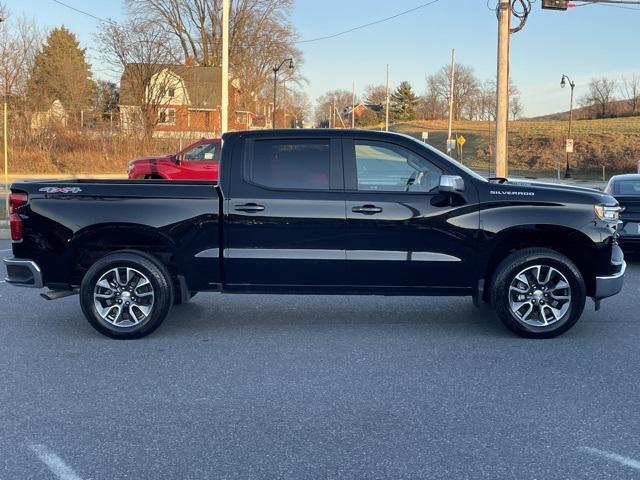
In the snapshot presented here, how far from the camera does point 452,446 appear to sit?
4086 mm

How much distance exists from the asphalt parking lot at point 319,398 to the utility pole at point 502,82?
10893 mm

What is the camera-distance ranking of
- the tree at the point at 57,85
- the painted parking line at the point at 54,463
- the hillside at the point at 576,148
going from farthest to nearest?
the hillside at the point at 576,148 → the tree at the point at 57,85 → the painted parking line at the point at 54,463

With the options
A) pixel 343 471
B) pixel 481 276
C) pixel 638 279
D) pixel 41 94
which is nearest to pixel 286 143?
pixel 481 276

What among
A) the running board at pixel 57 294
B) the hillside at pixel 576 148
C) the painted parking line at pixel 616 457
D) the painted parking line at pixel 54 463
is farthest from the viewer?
the hillside at pixel 576 148

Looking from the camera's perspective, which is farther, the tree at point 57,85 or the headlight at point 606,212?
the tree at point 57,85

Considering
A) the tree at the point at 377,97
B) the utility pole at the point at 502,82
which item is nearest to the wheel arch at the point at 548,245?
the utility pole at the point at 502,82

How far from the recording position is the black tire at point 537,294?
640 centimetres

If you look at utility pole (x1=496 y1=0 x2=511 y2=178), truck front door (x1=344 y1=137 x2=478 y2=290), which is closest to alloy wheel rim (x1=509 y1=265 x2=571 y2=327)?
truck front door (x1=344 y1=137 x2=478 y2=290)

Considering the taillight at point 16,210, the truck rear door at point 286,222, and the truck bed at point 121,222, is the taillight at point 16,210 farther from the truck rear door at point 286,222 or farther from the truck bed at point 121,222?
the truck rear door at point 286,222

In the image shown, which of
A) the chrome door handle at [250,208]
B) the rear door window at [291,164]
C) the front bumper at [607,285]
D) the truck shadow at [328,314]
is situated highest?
the rear door window at [291,164]

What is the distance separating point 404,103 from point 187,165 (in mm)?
111550

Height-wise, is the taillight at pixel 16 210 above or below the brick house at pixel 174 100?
below

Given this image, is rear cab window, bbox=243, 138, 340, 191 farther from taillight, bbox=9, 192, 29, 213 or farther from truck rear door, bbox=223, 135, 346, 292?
taillight, bbox=9, 192, 29, 213

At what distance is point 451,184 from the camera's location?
624 cm
